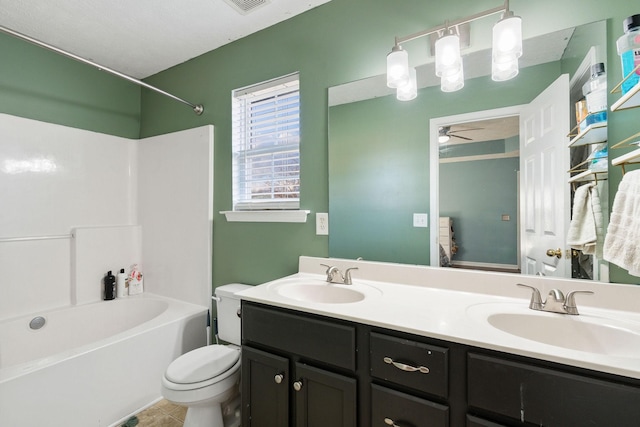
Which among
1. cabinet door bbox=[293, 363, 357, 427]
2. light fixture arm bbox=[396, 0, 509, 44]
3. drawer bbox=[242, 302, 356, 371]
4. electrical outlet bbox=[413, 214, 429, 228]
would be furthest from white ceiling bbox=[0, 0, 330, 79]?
cabinet door bbox=[293, 363, 357, 427]

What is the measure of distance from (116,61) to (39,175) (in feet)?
3.37

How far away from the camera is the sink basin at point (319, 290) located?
4.70 ft

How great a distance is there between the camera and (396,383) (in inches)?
37.5

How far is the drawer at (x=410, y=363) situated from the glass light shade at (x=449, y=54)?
1.15m

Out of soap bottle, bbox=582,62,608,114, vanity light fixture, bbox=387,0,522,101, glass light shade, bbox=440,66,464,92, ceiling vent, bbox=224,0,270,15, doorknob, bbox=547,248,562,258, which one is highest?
ceiling vent, bbox=224,0,270,15

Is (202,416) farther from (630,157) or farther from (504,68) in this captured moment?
(504,68)

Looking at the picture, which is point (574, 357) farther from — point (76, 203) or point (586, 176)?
point (76, 203)

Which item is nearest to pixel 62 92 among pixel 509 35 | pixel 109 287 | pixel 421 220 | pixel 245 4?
pixel 109 287

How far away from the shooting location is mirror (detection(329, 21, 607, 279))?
47.5 inches

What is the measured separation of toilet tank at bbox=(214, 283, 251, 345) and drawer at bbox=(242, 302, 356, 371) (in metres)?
0.59

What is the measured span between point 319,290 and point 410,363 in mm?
670

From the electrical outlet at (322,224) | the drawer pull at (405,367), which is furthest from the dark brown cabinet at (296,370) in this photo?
the electrical outlet at (322,224)

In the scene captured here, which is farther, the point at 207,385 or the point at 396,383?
the point at 207,385

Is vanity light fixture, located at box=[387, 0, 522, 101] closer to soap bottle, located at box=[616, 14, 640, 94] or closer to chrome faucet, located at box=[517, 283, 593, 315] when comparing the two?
soap bottle, located at box=[616, 14, 640, 94]
